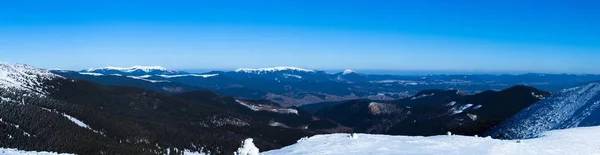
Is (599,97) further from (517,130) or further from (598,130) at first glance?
(598,130)

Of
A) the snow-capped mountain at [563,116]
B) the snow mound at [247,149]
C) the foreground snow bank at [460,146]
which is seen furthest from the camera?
the snow-capped mountain at [563,116]

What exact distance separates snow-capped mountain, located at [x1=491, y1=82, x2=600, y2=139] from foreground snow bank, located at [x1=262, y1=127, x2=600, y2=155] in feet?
53.5

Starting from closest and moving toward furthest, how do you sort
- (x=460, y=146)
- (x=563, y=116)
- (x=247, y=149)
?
(x=247, y=149) → (x=460, y=146) → (x=563, y=116)

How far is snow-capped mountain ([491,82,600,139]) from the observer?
7112 centimetres

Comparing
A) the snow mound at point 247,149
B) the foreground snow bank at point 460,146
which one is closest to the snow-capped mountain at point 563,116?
the foreground snow bank at point 460,146

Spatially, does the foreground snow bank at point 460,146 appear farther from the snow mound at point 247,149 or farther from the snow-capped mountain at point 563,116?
the snow-capped mountain at point 563,116

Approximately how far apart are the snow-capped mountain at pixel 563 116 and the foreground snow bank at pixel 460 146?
1631 cm

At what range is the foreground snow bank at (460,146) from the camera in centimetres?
4128

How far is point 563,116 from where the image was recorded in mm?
79625

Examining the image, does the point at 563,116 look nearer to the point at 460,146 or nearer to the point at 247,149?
the point at 460,146

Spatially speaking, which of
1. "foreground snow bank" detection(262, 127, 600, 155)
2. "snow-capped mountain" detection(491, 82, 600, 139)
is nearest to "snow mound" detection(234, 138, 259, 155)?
"foreground snow bank" detection(262, 127, 600, 155)

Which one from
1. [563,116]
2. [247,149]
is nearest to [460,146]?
[247,149]

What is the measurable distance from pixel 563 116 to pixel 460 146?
44.7 meters

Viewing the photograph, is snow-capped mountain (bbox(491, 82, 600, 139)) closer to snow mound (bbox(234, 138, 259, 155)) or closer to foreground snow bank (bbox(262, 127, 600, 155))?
foreground snow bank (bbox(262, 127, 600, 155))
